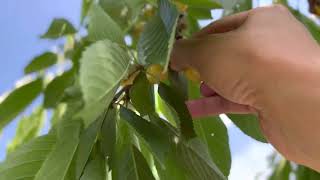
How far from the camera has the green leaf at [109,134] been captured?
2.51 feet

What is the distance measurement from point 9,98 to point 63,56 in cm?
15

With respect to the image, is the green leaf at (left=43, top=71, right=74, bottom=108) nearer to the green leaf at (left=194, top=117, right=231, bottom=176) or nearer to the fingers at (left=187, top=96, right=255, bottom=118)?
the green leaf at (left=194, top=117, right=231, bottom=176)

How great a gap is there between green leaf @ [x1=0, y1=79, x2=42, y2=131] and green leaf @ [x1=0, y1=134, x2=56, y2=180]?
1.60 ft

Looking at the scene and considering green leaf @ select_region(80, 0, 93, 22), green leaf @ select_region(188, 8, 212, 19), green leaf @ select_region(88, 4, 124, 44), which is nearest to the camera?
green leaf @ select_region(88, 4, 124, 44)

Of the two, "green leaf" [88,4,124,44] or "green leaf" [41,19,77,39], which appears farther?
"green leaf" [41,19,77,39]

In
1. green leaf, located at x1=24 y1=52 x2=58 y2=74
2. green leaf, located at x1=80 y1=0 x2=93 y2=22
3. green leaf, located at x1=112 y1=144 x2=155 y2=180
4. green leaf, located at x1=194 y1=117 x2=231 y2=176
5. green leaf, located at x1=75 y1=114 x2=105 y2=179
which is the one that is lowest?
green leaf, located at x1=194 y1=117 x2=231 y2=176

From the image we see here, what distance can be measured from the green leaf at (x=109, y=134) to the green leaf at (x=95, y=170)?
14mm

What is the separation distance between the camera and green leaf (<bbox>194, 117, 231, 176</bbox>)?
105 cm

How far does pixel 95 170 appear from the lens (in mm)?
748

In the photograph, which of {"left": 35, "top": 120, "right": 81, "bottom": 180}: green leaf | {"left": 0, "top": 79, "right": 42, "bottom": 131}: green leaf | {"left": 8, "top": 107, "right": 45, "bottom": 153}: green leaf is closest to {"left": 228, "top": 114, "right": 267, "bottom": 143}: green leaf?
{"left": 35, "top": 120, "right": 81, "bottom": 180}: green leaf

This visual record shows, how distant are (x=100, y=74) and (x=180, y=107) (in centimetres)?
24

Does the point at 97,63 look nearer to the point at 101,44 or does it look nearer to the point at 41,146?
the point at 101,44

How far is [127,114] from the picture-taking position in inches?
30.4

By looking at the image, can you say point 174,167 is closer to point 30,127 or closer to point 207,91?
point 207,91
